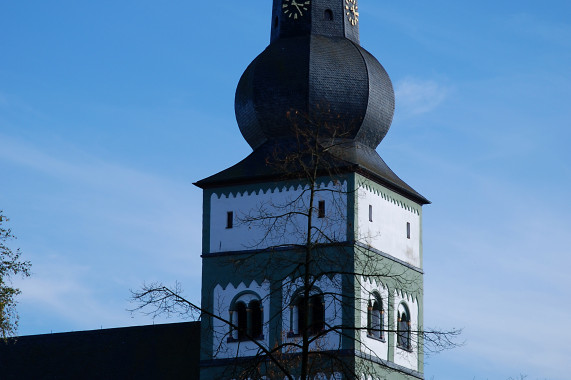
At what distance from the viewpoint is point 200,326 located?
136ft

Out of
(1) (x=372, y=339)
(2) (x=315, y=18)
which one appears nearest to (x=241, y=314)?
(1) (x=372, y=339)

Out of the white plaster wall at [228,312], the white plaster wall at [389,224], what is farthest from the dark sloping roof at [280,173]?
the white plaster wall at [228,312]

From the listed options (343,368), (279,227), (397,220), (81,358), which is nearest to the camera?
(343,368)

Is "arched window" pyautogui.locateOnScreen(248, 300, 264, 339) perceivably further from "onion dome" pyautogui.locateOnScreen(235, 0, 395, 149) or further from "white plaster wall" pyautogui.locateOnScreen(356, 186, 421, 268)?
"onion dome" pyautogui.locateOnScreen(235, 0, 395, 149)

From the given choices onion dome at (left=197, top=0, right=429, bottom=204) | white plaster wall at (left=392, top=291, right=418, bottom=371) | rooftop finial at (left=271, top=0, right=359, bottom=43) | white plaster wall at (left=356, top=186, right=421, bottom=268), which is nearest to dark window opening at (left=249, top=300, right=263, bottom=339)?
white plaster wall at (left=356, top=186, right=421, bottom=268)

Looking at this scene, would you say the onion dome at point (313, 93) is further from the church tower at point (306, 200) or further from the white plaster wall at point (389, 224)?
the white plaster wall at point (389, 224)

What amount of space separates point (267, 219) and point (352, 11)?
7.65m

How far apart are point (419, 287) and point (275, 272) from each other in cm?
489

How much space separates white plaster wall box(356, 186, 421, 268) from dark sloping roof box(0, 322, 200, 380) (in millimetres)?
6260

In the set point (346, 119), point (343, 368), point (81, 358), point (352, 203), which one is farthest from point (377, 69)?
point (343, 368)

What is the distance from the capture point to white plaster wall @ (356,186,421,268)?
39.2m

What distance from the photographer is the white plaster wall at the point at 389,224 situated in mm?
39219

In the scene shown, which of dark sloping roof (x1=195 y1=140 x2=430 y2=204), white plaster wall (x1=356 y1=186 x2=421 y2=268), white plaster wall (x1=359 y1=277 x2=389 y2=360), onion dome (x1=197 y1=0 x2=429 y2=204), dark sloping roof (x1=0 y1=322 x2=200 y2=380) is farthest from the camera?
dark sloping roof (x1=0 y1=322 x2=200 y2=380)

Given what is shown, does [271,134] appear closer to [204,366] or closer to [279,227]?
[279,227]
